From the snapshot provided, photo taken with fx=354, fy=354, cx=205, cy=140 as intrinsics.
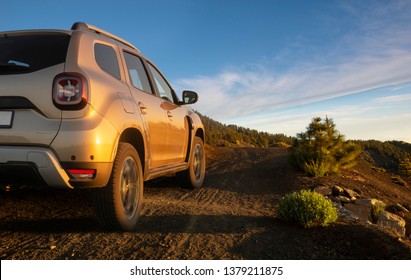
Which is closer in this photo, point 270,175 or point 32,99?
point 32,99

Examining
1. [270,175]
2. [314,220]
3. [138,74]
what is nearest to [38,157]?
[138,74]

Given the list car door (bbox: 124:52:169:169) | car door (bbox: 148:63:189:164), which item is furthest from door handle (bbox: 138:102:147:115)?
car door (bbox: 148:63:189:164)

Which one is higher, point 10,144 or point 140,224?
point 10,144

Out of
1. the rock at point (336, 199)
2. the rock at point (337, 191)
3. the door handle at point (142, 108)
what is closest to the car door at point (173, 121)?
the door handle at point (142, 108)

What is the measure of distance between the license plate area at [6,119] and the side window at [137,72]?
5.06ft

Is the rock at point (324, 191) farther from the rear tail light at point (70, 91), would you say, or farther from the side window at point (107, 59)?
the rear tail light at point (70, 91)

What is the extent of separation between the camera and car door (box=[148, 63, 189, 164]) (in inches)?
208

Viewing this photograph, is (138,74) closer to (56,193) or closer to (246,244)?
(56,193)

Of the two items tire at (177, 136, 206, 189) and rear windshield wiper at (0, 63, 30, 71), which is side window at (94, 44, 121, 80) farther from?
tire at (177, 136, 206, 189)

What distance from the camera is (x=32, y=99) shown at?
314 cm

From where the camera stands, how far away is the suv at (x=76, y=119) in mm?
3070

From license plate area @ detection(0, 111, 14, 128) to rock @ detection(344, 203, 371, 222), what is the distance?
6.96 meters

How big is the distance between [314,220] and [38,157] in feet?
10.8
